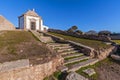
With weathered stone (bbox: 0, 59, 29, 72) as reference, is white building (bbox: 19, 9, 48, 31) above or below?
above

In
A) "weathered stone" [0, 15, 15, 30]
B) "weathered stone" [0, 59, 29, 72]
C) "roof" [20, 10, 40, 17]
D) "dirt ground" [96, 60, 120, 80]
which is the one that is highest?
"roof" [20, 10, 40, 17]

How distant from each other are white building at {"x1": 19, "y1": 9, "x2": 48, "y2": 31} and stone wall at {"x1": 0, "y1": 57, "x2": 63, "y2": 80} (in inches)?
651

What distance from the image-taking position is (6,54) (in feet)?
15.2

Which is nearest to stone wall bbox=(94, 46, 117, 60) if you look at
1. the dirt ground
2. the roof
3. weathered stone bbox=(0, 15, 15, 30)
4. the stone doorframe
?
the dirt ground

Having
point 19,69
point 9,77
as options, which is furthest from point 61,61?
point 9,77

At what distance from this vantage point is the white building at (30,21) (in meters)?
20.3

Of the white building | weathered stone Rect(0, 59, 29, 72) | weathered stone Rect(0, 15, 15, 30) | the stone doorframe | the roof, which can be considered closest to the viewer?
weathered stone Rect(0, 59, 29, 72)

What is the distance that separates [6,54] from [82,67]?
3.59 meters

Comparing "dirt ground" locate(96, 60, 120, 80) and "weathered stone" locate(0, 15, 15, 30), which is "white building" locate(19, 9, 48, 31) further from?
"dirt ground" locate(96, 60, 120, 80)

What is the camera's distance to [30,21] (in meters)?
20.8

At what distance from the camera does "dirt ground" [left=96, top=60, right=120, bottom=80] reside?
16.9 ft

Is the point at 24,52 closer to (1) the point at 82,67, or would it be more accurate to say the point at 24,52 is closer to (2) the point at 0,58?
(2) the point at 0,58

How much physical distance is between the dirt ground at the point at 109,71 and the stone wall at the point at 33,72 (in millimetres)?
2131

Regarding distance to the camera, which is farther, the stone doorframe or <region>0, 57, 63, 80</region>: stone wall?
the stone doorframe
